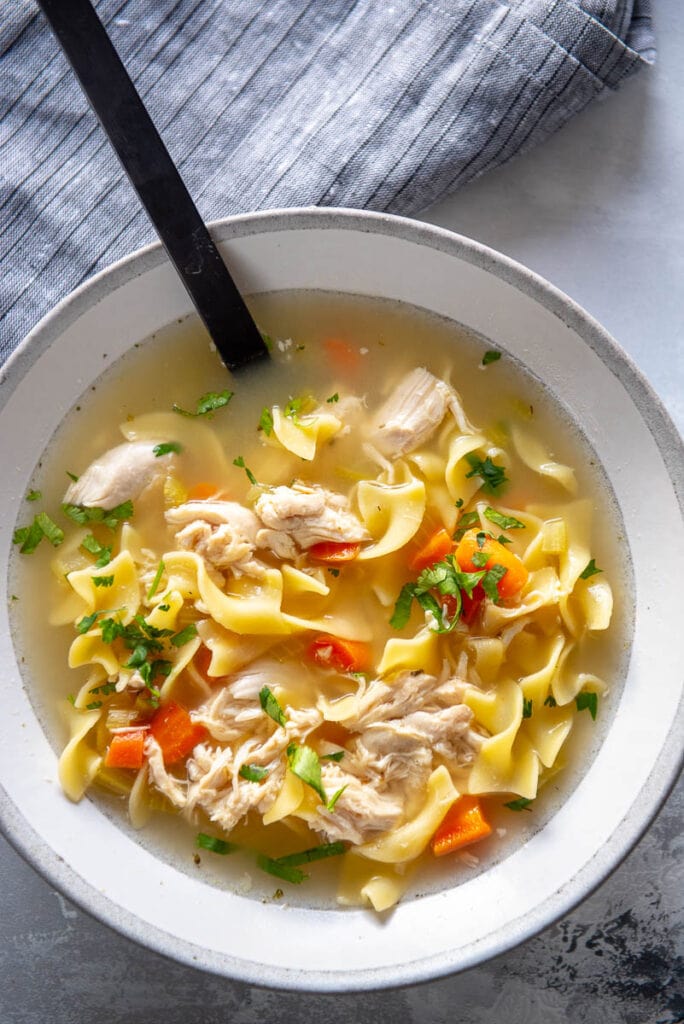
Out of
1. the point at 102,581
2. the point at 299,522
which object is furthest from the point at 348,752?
the point at 102,581

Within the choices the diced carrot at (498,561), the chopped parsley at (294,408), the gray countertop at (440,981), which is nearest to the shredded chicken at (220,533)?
the chopped parsley at (294,408)

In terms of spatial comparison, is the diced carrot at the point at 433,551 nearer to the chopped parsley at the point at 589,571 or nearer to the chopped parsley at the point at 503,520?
the chopped parsley at the point at 503,520

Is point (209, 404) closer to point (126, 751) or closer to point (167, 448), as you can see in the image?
point (167, 448)

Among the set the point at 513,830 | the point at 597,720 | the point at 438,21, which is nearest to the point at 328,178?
the point at 438,21

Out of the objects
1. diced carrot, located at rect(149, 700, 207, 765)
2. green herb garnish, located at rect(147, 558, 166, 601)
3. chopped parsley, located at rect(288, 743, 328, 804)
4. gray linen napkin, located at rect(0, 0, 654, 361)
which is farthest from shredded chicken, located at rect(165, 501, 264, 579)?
gray linen napkin, located at rect(0, 0, 654, 361)

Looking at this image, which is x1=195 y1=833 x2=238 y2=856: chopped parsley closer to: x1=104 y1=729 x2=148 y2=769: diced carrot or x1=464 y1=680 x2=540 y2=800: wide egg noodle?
x1=104 y1=729 x2=148 y2=769: diced carrot

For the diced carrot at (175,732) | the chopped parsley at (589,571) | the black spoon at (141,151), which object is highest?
the black spoon at (141,151)
